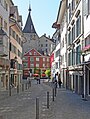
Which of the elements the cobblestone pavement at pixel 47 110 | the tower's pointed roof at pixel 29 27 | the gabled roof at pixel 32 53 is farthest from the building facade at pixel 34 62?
the cobblestone pavement at pixel 47 110

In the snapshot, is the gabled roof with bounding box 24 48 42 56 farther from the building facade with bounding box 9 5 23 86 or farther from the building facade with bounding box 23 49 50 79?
the building facade with bounding box 9 5 23 86

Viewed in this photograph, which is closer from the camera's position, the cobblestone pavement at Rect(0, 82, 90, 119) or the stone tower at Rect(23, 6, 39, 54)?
the cobblestone pavement at Rect(0, 82, 90, 119)

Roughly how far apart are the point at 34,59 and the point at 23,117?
106 metres

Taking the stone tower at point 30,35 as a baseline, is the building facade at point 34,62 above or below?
below

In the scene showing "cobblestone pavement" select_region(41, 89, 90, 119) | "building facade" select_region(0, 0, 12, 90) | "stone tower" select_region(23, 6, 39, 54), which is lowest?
"cobblestone pavement" select_region(41, 89, 90, 119)

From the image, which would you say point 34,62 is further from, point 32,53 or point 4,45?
point 4,45

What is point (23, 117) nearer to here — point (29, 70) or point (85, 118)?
point (85, 118)

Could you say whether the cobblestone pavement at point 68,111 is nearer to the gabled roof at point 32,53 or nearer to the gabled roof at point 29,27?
the gabled roof at point 32,53

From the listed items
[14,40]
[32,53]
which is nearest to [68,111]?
[14,40]

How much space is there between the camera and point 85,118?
1304 cm

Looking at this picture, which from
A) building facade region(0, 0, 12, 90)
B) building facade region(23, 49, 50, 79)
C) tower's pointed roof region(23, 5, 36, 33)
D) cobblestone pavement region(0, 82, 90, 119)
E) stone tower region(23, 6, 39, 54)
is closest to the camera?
cobblestone pavement region(0, 82, 90, 119)

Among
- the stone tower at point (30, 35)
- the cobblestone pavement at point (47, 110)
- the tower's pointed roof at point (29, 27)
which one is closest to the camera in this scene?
the cobblestone pavement at point (47, 110)

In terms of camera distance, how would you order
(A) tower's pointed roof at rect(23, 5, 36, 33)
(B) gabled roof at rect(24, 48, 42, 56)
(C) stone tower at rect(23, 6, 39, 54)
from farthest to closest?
(A) tower's pointed roof at rect(23, 5, 36, 33)
(C) stone tower at rect(23, 6, 39, 54)
(B) gabled roof at rect(24, 48, 42, 56)

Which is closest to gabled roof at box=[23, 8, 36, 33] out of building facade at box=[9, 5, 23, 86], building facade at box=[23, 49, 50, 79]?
building facade at box=[23, 49, 50, 79]
